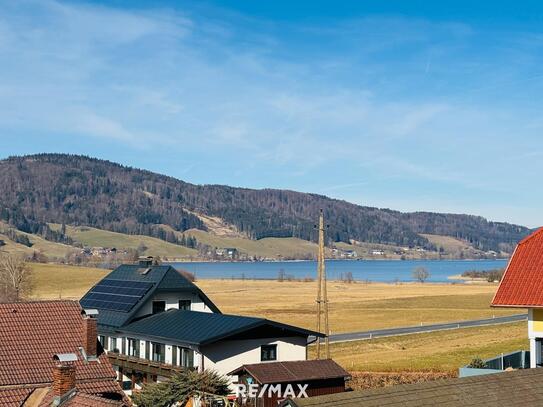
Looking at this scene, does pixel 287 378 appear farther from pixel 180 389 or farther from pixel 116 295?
pixel 116 295

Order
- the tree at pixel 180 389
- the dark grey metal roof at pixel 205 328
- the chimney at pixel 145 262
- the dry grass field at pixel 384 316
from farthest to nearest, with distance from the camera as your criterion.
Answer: the dry grass field at pixel 384 316, the chimney at pixel 145 262, the dark grey metal roof at pixel 205 328, the tree at pixel 180 389

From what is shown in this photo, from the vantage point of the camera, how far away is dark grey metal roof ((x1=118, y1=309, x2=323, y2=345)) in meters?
38.9

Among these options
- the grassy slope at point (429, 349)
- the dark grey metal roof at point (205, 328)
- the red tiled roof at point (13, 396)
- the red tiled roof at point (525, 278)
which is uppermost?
the red tiled roof at point (525, 278)

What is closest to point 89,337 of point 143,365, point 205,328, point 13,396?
point 13,396

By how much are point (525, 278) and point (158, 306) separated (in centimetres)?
2705

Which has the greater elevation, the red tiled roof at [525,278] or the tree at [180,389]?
the red tiled roof at [525,278]

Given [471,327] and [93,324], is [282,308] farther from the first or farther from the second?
[93,324]

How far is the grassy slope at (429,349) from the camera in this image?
5284 centimetres

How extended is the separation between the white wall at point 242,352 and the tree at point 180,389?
11.7ft

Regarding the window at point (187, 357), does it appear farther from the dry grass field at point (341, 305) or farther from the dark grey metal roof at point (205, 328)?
the dry grass field at point (341, 305)

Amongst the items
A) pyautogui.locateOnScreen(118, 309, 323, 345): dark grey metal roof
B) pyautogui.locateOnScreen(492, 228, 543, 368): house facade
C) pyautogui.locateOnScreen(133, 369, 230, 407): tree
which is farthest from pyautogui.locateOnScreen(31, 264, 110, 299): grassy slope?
pyautogui.locateOnScreen(492, 228, 543, 368): house facade

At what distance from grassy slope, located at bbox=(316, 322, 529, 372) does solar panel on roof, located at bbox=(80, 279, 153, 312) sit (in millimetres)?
15487

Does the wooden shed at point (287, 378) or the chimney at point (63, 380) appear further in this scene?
the wooden shed at point (287, 378)

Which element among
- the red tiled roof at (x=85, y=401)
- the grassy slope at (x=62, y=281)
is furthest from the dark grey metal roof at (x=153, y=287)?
the grassy slope at (x=62, y=281)
